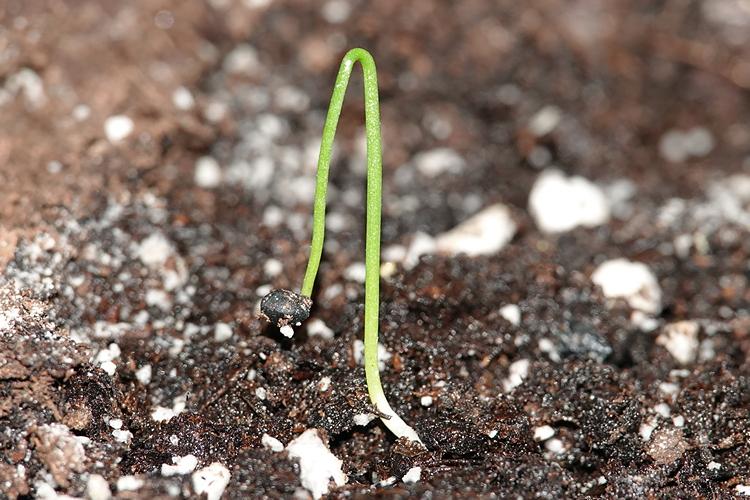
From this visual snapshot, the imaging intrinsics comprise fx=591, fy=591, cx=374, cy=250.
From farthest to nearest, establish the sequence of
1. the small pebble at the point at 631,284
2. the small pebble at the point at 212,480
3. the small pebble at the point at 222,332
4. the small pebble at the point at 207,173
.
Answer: the small pebble at the point at 207,173 < the small pebble at the point at 631,284 < the small pebble at the point at 222,332 < the small pebble at the point at 212,480

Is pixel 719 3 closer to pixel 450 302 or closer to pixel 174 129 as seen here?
pixel 450 302

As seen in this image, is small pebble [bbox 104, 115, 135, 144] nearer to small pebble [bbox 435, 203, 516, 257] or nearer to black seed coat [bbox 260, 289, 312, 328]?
black seed coat [bbox 260, 289, 312, 328]

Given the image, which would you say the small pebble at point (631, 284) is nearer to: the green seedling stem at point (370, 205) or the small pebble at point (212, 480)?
the green seedling stem at point (370, 205)

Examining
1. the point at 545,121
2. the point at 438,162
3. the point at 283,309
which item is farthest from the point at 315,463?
the point at 545,121

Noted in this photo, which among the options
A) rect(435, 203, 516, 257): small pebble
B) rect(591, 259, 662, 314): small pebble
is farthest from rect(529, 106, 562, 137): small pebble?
rect(591, 259, 662, 314): small pebble

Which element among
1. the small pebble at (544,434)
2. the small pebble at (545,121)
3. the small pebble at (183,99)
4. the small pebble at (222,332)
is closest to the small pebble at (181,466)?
the small pebble at (222,332)

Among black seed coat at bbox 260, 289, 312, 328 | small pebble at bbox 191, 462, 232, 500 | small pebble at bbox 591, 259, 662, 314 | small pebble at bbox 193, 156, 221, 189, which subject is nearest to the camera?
small pebble at bbox 191, 462, 232, 500
